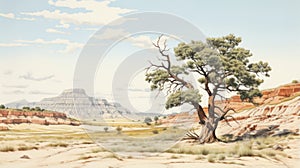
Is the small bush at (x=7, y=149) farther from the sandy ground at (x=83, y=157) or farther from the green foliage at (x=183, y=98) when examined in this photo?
the green foliage at (x=183, y=98)

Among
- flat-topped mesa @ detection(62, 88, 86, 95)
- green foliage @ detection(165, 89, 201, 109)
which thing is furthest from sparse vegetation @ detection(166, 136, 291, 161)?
flat-topped mesa @ detection(62, 88, 86, 95)

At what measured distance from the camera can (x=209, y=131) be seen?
18.5ft

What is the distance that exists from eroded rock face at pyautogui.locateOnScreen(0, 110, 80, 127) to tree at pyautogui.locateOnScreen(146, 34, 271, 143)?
4.13ft

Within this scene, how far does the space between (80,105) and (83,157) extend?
684 mm

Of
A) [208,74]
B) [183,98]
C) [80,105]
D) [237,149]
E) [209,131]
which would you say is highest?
[208,74]

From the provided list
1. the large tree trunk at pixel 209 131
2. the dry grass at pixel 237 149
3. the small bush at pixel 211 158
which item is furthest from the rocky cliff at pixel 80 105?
the small bush at pixel 211 158

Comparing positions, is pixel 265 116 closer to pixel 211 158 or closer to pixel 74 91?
pixel 211 158

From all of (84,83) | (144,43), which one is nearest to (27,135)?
(84,83)

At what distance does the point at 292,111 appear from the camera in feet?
18.1

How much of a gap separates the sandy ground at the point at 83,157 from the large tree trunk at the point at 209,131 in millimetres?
251

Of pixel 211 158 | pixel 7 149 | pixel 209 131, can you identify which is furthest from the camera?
pixel 7 149

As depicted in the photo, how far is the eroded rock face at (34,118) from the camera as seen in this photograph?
228 inches

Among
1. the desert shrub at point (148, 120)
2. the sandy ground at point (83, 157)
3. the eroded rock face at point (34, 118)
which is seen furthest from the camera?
the eroded rock face at point (34, 118)

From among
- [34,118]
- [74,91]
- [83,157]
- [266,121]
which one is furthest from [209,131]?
[34,118]
